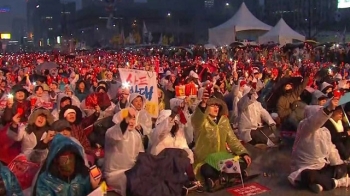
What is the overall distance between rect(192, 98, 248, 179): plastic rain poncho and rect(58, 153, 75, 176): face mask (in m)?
3.15

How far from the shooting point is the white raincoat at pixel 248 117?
1055 cm

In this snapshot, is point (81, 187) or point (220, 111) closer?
point (81, 187)

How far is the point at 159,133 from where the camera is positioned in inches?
292

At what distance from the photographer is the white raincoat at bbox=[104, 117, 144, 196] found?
7039 mm

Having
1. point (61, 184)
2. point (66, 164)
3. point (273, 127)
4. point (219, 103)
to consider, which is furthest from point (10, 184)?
point (273, 127)

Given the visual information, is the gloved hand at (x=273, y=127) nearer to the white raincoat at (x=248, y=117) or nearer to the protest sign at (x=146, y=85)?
the white raincoat at (x=248, y=117)

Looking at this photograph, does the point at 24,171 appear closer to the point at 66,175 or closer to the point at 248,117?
the point at 66,175

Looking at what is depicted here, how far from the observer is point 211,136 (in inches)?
305

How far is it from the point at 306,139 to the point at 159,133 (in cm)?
192

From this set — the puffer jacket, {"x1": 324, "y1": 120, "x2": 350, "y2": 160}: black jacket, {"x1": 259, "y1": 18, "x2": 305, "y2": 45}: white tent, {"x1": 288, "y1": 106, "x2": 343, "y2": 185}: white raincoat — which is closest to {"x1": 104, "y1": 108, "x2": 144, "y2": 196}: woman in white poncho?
{"x1": 288, "y1": 106, "x2": 343, "y2": 185}: white raincoat

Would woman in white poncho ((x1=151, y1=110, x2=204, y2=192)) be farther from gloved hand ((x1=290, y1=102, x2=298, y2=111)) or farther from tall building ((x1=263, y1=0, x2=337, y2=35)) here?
tall building ((x1=263, y1=0, x2=337, y2=35))

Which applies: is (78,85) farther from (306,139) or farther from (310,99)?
(306,139)

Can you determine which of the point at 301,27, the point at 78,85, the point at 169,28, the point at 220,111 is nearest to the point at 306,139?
the point at 220,111

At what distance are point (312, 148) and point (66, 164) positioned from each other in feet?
12.5
